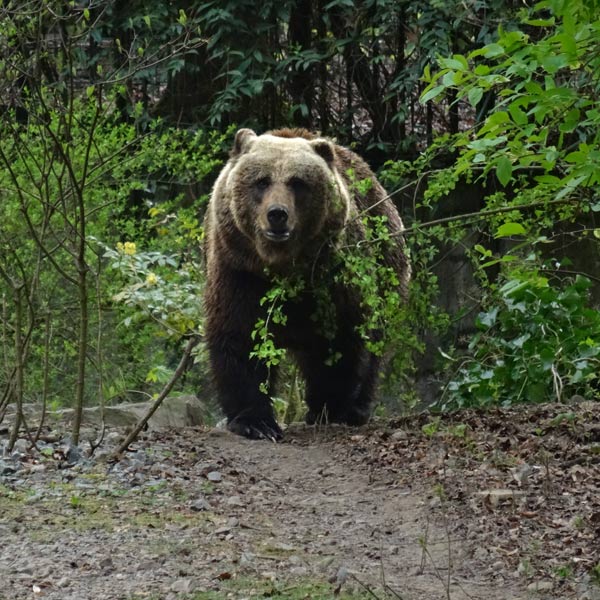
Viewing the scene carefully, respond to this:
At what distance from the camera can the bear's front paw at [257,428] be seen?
25.8 ft

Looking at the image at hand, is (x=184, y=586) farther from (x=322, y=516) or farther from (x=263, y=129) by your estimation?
(x=263, y=129)

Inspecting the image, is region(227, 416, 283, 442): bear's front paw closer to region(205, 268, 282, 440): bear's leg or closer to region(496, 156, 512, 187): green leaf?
region(205, 268, 282, 440): bear's leg

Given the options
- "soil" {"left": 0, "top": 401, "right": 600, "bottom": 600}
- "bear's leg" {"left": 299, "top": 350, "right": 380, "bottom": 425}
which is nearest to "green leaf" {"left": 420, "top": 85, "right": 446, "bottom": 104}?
"soil" {"left": 0, "top": 401, "right": 600, "bottom": 600}

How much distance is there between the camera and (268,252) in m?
7.76

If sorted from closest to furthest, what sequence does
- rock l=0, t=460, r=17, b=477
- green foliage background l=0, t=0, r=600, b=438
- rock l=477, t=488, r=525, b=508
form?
rock l=477, t=488, r=525, b=508 < rock l=0, t=460, r=17, b=477 < green foliage background l=0, t=0, r=600, b=438

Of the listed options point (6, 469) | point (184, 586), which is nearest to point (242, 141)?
point (6, 469)

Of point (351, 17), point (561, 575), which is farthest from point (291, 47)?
point (561, 575)

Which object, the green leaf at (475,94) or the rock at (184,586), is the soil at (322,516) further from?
the green leaf at (475,94)

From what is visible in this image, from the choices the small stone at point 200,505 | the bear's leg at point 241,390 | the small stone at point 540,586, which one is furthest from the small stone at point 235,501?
the bear's leg at point 241,390

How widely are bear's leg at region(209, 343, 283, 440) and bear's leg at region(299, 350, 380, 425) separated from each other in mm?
589

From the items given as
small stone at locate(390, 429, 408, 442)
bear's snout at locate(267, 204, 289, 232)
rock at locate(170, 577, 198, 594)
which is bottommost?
rock at locate(170, 577, 198, 594)

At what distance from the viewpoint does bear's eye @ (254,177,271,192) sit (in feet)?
25.8

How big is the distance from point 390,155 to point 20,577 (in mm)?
9001

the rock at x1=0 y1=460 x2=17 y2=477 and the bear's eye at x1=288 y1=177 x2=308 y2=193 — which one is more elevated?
the bear's eye at x1=288 y1=177 x2=308 y2=193
